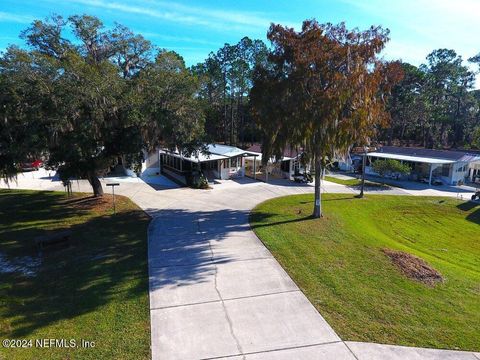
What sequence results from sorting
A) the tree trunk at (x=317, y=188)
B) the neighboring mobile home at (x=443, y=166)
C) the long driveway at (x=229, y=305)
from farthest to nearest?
the neighboring mobile home at (x=443, y=166)
the tree trunk at (x=317, y=188)
the long driveway at (x=229, y=305)

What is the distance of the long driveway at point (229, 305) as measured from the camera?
635 cm

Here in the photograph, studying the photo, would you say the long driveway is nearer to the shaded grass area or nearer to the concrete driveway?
the concrete driveway

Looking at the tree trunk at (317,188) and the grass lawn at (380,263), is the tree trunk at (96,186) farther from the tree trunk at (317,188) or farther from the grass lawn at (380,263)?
the tree trunk at (317,188)

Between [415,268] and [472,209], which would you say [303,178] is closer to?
[472,209]

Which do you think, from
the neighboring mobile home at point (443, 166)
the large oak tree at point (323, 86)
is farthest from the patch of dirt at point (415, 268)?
the neighboring mobile home at point (443, 166)

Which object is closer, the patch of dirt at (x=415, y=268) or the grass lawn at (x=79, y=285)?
the grass lawn at (x=79, y=285)

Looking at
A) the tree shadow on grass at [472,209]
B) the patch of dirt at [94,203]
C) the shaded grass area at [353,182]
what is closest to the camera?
the patch of dirt at [94,203]

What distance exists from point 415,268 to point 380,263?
1003mm

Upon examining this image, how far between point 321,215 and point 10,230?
537 inches

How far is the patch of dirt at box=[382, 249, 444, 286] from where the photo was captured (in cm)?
941

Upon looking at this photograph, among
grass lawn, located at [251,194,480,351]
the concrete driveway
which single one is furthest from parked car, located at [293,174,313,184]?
the concrete driveway

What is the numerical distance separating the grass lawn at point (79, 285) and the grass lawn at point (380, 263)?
4.49m

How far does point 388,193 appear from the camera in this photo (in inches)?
901

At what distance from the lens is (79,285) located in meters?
8.72
